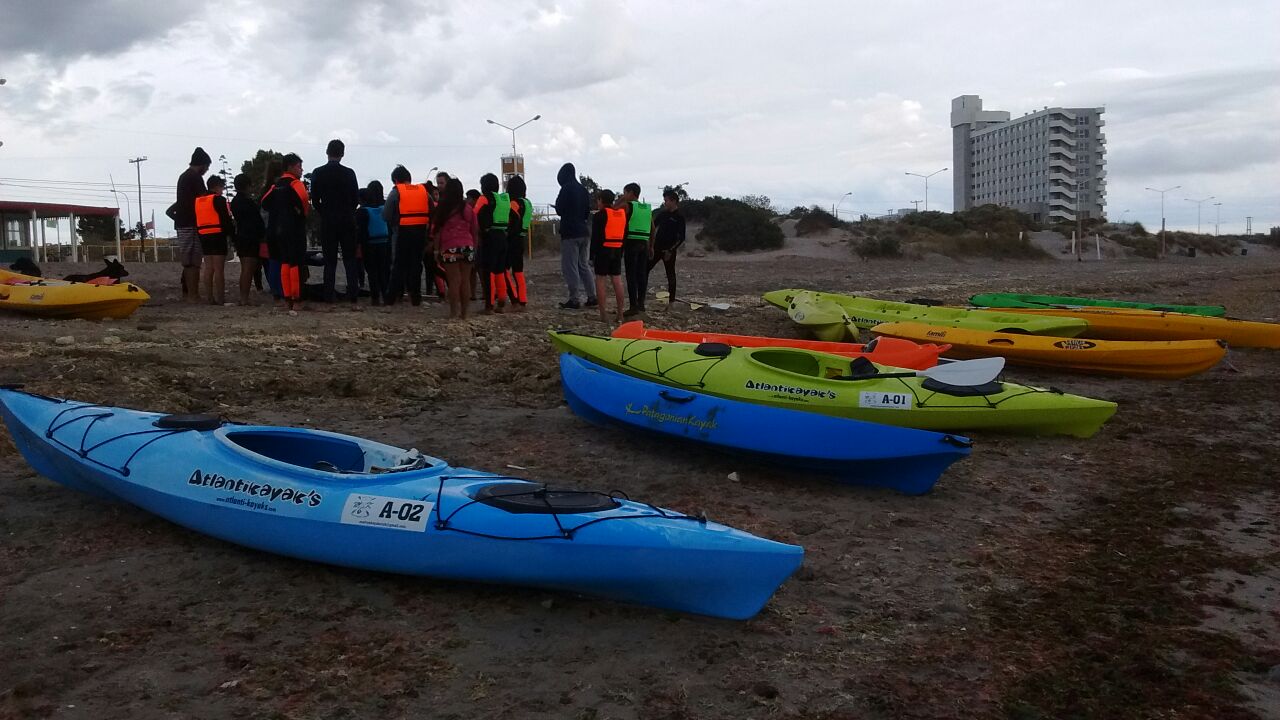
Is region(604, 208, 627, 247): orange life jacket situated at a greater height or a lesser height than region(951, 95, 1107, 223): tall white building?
lesser

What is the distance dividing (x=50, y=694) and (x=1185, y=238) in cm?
6311

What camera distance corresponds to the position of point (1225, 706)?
273 cm

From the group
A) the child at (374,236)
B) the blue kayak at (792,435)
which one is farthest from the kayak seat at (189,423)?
the child at (374,236)

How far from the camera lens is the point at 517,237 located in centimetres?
1064

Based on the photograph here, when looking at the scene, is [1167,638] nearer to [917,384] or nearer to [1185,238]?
[917,384]

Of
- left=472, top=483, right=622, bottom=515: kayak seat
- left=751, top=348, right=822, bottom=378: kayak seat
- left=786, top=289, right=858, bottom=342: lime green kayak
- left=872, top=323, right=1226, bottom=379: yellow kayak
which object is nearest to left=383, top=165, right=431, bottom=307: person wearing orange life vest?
left=786, top=289, right=858, bottom=342: lime green kayak

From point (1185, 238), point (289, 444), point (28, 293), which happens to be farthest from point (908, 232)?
point (289, 444)

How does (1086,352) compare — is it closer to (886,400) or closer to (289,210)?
(886,400)

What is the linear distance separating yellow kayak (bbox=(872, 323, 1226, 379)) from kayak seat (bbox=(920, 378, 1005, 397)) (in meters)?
3.18

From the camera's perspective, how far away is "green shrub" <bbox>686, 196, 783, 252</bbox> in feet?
114

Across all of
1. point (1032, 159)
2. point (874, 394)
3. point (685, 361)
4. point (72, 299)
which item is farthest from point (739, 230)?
point (1032, 159)

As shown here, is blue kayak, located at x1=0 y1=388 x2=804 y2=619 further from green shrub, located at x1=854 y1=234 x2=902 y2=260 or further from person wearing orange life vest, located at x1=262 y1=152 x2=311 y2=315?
green shrub, located at x1=854 y1=234 x2=902 y2=260

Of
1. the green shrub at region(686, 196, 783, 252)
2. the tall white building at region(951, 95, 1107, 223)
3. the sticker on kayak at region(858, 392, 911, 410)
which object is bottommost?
the sticker on kayak at region(858, 392, 911, 410)

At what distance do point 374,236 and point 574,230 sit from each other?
2.21 metres
